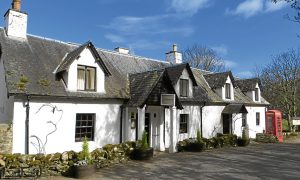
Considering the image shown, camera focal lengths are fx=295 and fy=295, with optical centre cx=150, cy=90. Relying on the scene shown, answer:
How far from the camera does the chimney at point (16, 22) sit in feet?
54.9

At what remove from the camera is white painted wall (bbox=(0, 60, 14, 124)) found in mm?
14188

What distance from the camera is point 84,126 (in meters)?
16.1

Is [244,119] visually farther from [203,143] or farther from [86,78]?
[86,78]

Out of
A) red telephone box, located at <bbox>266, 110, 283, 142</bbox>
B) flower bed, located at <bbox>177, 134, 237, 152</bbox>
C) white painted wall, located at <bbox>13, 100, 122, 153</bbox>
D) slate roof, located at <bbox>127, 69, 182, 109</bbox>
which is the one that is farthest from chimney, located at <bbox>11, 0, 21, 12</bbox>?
red telephone box, located at <bbox>266, 110, 283, 142</bbox>

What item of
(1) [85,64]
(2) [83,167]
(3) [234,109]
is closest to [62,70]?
(1) [85,64]

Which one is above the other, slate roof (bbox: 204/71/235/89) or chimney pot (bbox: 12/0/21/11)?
chimney pot (bbox: 12/0/21/11)

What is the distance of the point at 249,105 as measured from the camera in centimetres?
2831

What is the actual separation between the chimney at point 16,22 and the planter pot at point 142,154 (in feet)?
30.6

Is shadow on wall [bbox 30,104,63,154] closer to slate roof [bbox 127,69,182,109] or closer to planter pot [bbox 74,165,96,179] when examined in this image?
planter pot [bbox 74,165,96,179]

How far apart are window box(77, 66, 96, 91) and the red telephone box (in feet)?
64.5

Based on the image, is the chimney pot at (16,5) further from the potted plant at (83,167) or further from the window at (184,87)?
the window at (184,87)

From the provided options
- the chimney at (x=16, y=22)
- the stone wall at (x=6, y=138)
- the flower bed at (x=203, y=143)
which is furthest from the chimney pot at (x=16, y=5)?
the flower bed at (x=203, y=143)

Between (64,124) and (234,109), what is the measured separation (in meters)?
14.6

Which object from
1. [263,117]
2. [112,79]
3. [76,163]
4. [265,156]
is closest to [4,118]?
[76,163]
